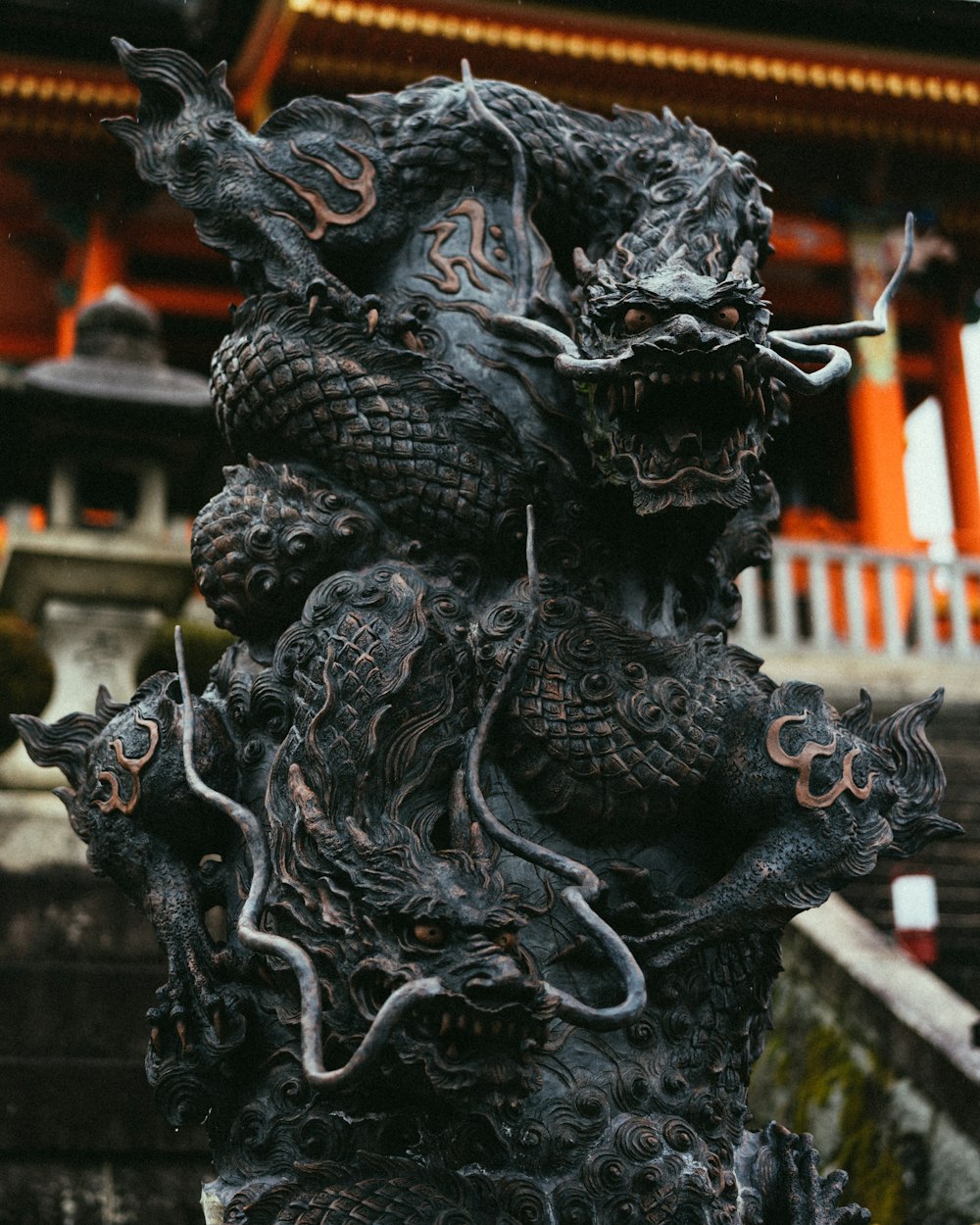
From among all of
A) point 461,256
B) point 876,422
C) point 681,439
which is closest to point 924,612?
point 876,422

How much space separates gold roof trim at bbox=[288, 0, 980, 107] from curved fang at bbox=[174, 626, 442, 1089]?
932 centimetres

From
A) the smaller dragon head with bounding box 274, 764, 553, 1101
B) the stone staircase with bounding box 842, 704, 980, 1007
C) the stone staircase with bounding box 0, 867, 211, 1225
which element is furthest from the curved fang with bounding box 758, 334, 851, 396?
the stone staircase with bounding box 842, 704, 980, 1007

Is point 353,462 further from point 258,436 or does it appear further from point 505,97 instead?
point 505,97

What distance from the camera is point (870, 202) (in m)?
13.7

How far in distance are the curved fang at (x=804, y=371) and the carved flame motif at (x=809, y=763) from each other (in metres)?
0.53

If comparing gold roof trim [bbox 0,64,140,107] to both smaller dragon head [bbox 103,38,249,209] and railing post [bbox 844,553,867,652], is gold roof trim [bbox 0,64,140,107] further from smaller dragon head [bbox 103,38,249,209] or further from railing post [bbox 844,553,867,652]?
smaller dragon head [bbox 103,38,249,209]

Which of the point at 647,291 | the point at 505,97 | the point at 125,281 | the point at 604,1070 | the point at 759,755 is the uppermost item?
the point at 125,281

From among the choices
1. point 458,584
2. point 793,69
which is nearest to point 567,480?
point 458,584

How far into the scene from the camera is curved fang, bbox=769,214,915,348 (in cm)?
278

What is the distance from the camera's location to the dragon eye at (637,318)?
2.50 m

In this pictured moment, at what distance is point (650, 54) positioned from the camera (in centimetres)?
1158

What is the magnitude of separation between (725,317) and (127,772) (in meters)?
1.17

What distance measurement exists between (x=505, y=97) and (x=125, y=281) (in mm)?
11792

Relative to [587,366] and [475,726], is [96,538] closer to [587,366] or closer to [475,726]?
[475,726]
